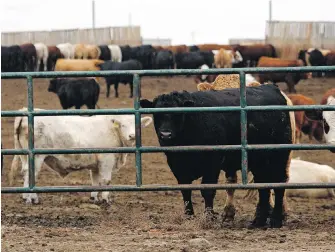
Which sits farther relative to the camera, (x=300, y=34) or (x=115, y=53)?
(x=300, y=34)

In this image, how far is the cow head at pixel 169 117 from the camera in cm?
851

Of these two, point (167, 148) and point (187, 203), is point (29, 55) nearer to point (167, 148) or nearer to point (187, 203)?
point (187, 203)

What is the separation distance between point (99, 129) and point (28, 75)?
4188mm

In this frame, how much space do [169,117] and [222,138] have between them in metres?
0.58

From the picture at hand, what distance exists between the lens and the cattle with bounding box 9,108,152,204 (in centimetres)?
1183

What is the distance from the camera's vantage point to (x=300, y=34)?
52594 millimetres

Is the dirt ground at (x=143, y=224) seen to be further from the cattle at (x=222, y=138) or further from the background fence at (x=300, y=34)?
the background fence at (x=300, y=34)

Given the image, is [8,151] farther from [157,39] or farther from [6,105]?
[157,39]

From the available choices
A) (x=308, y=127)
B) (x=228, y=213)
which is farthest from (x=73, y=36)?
(x=228, y=213)

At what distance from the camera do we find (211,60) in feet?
144

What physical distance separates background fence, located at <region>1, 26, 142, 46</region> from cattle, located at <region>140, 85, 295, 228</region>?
4775cm

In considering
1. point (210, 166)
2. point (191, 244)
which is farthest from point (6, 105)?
point (191, 244)

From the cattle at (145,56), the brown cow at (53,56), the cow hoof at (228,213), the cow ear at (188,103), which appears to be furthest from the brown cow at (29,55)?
the cow ear at (188,103)

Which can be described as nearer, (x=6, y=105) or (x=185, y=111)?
(x=185, y=111)
